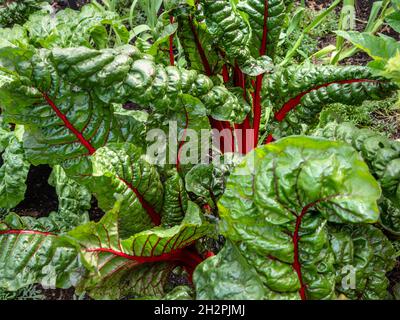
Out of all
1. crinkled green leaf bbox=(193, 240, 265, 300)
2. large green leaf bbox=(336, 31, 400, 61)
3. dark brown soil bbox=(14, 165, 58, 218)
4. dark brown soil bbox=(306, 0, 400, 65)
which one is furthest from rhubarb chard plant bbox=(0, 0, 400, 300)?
dark brown soil bbox=(306, 0, 400, 65)

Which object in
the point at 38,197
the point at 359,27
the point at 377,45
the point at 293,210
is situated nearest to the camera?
the point at 293,210

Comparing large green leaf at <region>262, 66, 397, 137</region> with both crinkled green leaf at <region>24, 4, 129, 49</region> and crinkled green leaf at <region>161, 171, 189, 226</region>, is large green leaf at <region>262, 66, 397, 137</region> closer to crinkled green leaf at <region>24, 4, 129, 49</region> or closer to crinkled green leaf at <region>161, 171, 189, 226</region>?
crinkled green leaf at <region>161, 171, 189, 226</region>

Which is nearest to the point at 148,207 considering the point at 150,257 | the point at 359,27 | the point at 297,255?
the point at 150,257

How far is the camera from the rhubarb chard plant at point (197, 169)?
1149mm

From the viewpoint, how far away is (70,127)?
1.52 meters

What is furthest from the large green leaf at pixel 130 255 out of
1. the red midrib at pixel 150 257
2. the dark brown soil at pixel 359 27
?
the dark brown soil at pixel 359 27

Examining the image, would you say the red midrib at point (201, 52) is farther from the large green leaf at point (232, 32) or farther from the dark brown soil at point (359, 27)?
the dark brown soil at point (359, 27)

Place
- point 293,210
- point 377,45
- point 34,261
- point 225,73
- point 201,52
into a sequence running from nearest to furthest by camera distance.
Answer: point 293,210
point 377,45
point 34,261
point 201,52
point 225,73

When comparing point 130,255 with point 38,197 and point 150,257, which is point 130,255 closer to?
point 150,257

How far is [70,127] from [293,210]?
2.59 ft

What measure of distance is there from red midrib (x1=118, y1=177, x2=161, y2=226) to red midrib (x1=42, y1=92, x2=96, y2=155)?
19 cm

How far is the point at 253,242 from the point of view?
1185 mm
